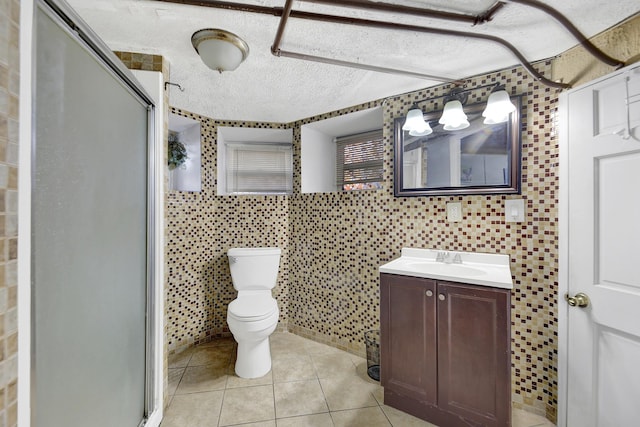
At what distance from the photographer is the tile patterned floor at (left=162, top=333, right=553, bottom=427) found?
1538 millimetres

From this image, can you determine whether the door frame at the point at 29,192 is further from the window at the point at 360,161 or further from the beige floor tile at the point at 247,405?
the window at the point at 360,161

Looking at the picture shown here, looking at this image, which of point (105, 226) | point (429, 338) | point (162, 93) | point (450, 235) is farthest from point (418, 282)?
point (162, 93)

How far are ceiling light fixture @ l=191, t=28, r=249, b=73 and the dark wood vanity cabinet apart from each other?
1518mm

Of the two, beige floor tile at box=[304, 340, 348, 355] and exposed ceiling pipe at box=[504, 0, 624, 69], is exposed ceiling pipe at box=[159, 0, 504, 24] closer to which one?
exposed ceiling pipe at box=[504, 0, 624, 69]

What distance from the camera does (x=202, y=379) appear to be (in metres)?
1.92

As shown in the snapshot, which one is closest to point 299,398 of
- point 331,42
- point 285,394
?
point 285,394

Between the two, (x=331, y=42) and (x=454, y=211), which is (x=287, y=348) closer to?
(x=454, y=211)

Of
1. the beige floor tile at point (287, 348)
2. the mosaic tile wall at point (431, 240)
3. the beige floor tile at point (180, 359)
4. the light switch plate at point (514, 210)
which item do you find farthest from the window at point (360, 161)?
the beige floor tile at point (180, 359)

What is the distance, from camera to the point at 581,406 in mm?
1354

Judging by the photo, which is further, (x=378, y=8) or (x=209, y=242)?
(x=209, y=242)

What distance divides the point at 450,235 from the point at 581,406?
1.06 metres

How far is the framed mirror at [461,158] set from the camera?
1.61 metres

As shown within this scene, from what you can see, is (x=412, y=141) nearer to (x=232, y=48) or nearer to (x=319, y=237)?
(x=319, y=237)

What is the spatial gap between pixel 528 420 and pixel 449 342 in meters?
0.74
